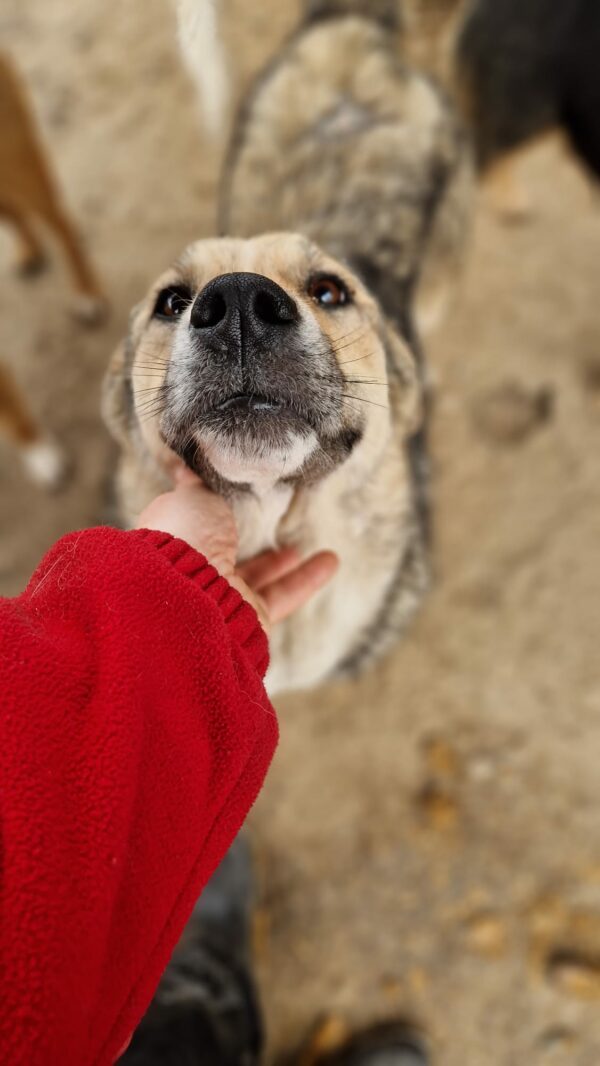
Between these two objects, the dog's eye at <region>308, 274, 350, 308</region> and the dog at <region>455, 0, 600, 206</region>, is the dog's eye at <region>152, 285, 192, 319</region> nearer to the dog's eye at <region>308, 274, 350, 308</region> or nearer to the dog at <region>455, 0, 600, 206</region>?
the dog's eye at <region>308, 274, 350, 308</region>

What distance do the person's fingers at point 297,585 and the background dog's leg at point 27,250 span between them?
2.49 metres

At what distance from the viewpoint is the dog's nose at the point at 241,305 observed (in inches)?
46.3

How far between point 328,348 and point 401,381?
478 mm

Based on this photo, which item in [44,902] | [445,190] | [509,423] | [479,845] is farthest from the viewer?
[509,423]

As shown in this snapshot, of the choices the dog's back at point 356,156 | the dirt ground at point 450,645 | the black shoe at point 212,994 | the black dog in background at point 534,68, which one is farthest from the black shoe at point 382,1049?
the black dog in background at point 534,68

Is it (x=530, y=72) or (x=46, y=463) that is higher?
(x=530, y=72)

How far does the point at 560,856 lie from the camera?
244cm

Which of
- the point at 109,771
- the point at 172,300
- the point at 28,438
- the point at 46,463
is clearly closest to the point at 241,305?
the point at 172,300

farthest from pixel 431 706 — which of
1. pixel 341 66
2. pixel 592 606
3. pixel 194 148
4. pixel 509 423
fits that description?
pixel 194 148

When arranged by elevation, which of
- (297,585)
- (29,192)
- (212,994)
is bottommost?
(212,994)

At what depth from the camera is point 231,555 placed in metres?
1.43

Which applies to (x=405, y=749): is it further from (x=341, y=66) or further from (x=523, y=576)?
(x=341, y=66)

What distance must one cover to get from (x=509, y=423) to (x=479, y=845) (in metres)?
1.87

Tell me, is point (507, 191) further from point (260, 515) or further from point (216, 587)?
point (216, 587)
